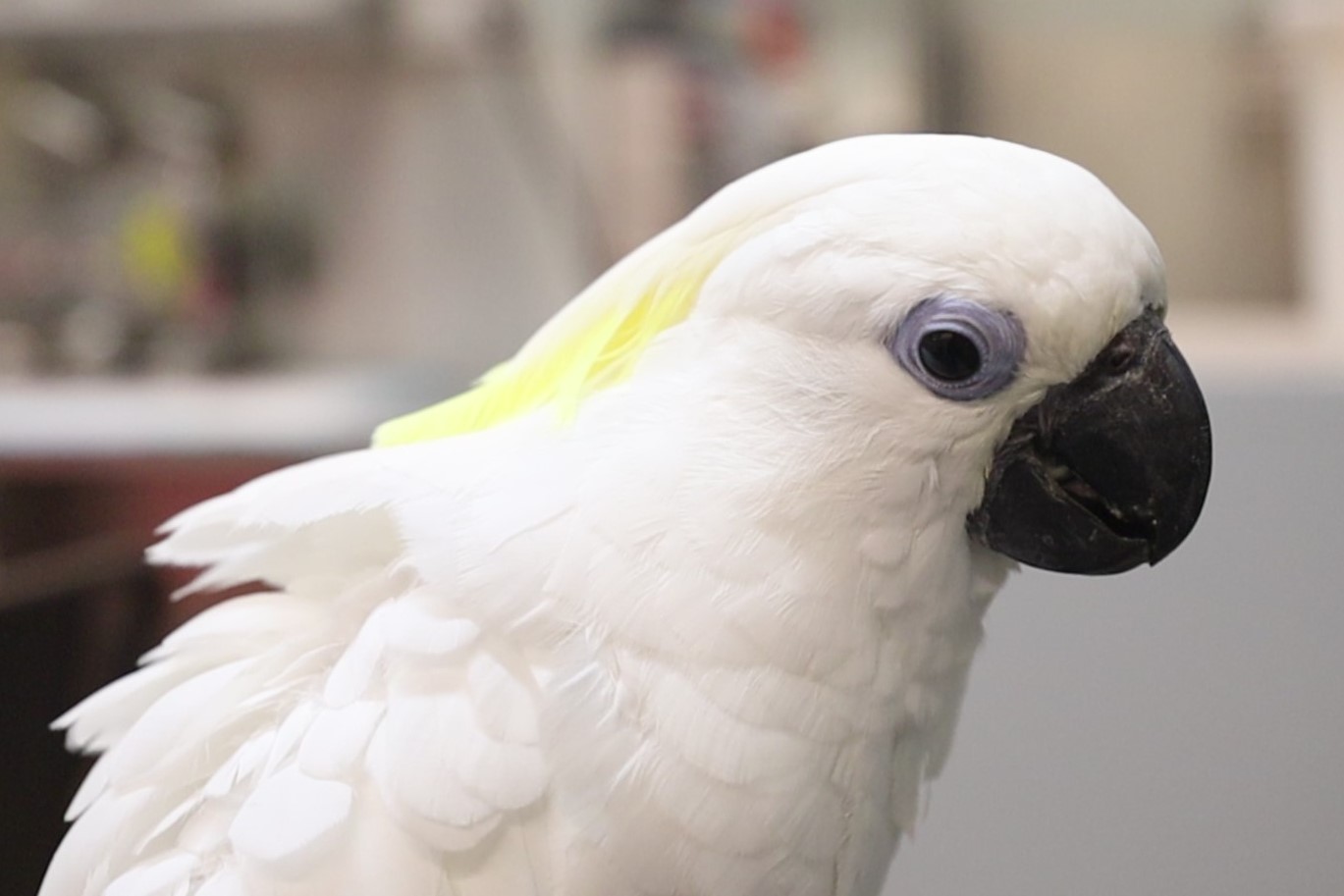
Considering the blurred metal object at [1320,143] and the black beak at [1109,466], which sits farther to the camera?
the blurred metal object at [1320,143]

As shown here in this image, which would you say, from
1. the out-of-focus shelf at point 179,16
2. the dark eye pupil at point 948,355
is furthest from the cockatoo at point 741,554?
the out-of-focus shelf at point 179,16

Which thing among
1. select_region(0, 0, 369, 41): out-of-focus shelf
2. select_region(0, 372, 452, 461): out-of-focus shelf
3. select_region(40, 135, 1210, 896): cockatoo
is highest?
select_region(0, 0, 369, 41): out-of-focus shelf

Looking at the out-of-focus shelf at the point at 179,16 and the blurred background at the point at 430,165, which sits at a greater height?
the out-of-focus shelf at the point at 179,16

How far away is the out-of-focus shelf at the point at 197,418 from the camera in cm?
208

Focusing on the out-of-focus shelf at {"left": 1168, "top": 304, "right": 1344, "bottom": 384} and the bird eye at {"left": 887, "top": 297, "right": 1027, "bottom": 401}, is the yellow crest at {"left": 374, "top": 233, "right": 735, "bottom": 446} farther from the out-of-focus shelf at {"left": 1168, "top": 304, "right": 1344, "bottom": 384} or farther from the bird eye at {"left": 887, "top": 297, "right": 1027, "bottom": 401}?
the out-of-focus shelf at {"left": 1168, "top": 304, "right": 1344, "bottom": 384}

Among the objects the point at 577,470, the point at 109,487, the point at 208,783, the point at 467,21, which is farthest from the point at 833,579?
the point at 467,21

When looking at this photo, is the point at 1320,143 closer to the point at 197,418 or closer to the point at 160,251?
the point at 197,418

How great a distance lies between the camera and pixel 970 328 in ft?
1.94

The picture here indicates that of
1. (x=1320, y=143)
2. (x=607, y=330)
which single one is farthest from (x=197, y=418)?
(x=1320, y=143)

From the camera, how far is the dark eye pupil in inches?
23.5

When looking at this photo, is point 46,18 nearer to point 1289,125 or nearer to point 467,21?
point 467,21

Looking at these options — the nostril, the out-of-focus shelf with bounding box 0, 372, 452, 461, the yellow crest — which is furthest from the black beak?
the out-of-focus shelf with bounding box 0, 372, 452, 461

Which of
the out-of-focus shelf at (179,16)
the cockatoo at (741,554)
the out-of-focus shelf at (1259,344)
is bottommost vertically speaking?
the out-of-focus shelf at (1259,344)

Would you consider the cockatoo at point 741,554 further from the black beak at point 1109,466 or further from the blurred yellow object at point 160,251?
the blurred yellow object at point 160,251
